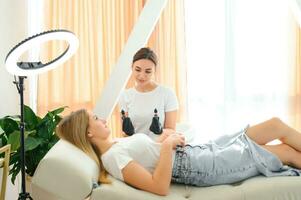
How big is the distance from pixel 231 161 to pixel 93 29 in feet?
6.41

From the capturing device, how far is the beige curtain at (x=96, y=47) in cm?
328

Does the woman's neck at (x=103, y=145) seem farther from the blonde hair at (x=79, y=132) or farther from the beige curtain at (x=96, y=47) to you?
the beige curtain at (x=96, y=47)

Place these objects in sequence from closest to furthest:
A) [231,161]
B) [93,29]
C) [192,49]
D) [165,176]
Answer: [165,176], [231,161], [93,29], [192,49]

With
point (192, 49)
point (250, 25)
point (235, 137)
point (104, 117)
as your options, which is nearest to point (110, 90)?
point (104, 117)

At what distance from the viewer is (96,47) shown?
3.37 metres

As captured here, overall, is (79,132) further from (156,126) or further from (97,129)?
(156,126)

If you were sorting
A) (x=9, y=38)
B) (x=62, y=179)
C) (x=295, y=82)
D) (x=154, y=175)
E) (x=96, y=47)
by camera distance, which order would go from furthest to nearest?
(x=295, y=82) → (x=96, y=47) → (x=9, y=38) → (x=154, y=175) → (x=62, y=179)

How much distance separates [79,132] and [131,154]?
314 mm

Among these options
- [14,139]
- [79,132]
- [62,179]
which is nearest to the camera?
[62,179]

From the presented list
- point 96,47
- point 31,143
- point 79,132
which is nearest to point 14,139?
point 31,143

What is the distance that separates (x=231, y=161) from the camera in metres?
1.98

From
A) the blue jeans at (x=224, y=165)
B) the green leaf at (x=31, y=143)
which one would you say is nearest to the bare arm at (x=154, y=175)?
the blue jeans at (x=224, y=165)

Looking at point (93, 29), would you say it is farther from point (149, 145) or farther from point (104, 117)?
point (149, 145)

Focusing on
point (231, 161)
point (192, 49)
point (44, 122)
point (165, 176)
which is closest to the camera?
point (165, 176)
